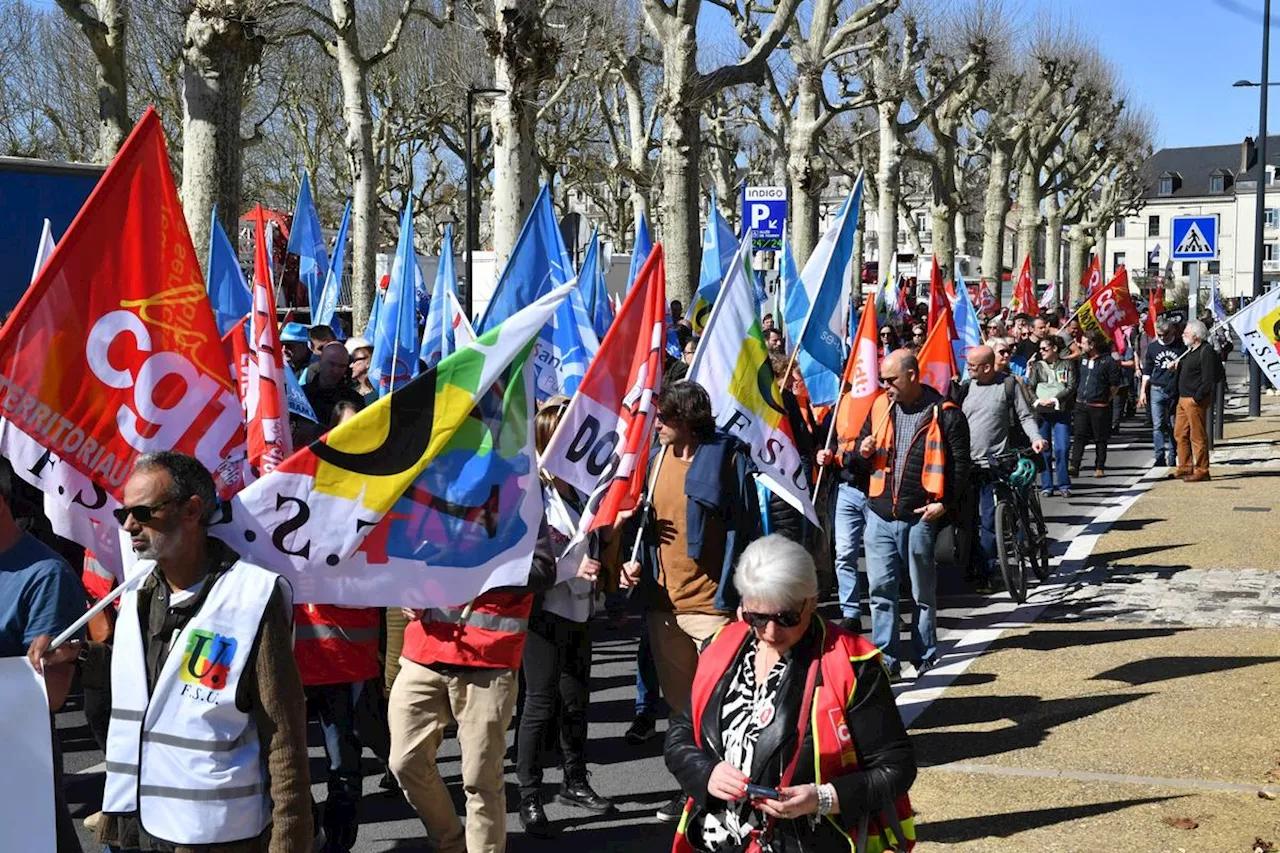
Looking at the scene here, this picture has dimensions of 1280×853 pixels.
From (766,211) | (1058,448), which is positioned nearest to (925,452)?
(1058,448)

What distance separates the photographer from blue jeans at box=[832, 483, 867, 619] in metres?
8.79

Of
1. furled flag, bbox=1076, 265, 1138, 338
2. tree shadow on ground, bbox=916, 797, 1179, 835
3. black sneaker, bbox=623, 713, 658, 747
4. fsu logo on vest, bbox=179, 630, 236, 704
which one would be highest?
furled flag, bbox=1076, 265, 1138, 338

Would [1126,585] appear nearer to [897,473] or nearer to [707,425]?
[897,473]

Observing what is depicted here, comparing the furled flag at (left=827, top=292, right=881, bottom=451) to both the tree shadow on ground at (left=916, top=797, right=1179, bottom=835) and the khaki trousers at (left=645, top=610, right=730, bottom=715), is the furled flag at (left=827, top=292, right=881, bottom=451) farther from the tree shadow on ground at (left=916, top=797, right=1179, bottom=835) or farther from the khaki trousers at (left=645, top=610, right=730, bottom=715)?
the tree shadow on ground at (left=916, top=797, right=1179, bottom=835)

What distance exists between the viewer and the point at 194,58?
11922mm

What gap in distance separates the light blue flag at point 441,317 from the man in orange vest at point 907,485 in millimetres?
3832

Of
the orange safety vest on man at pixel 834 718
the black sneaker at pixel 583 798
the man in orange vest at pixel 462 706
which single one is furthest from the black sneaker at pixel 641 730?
the orange safety vest on man at pixel 834 718

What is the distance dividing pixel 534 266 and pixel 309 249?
236 inches

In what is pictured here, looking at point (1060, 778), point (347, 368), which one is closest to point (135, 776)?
point (1060, 778)

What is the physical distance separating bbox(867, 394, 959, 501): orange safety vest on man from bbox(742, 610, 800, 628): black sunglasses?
15.3 ft

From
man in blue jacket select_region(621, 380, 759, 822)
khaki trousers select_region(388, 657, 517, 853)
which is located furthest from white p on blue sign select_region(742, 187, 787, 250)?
khaki trousers select_region(388, 657, 517, 853)

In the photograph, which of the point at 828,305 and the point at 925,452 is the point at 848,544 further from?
the point at 828,305

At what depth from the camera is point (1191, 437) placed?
57.5 ft

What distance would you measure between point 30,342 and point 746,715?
84.7 inches
